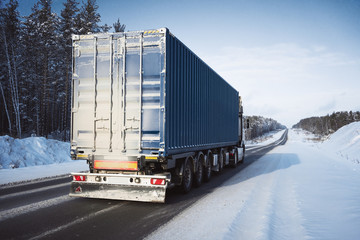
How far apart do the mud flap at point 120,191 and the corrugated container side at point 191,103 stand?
1.01 meters

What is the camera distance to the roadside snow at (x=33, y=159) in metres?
11.8

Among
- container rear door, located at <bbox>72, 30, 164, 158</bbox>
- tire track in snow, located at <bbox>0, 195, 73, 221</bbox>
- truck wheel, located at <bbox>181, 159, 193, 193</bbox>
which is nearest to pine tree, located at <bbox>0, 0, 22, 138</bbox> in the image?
tire track in snow, located at <bbox>0, 195, 73, 221</bbox>

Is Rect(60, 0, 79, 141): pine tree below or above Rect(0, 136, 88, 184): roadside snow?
above

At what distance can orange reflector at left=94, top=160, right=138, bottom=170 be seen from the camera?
6465 millimetres

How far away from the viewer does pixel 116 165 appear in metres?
6.60

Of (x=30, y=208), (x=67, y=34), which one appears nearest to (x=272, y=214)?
(x=30, y=208)

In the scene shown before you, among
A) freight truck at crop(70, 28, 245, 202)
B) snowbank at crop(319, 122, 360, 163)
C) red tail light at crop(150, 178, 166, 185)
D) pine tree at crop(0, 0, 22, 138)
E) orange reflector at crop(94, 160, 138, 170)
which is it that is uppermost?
pine tree at crop(0, 0, 22, 138)

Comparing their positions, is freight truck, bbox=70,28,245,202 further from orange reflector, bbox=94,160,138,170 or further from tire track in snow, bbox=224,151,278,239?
tire track in snow, bbox=224,151,278,239

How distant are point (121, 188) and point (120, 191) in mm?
78

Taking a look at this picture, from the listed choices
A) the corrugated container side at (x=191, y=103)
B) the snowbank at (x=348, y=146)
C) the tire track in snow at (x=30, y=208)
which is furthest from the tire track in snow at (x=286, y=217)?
the snowbank at (x=348, y=146)

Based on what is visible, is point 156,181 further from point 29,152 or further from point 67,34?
point 67,34

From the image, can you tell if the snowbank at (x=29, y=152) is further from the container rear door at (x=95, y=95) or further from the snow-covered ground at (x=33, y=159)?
the container rear door at (x=95, y=95)

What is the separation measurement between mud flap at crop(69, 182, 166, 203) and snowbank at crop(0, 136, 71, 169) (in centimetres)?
932

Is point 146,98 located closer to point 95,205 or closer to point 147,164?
point 147,164
